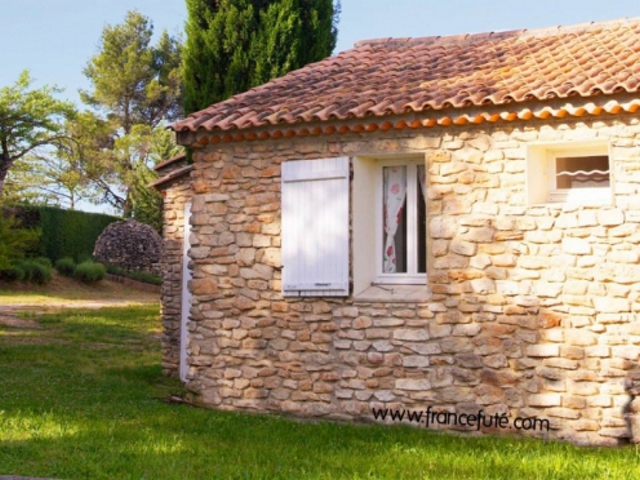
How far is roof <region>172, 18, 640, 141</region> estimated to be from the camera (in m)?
9.08

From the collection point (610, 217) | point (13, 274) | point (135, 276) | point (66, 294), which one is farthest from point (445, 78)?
point (135, 276)

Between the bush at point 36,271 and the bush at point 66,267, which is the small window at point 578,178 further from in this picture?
the bush at point 66,267

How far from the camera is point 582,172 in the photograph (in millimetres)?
9250

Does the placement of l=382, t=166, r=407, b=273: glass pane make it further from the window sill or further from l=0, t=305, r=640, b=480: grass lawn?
l=0, t=305, r=640, b=480: grass lawn

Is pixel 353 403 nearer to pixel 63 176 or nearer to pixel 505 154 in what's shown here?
pixel 505 154

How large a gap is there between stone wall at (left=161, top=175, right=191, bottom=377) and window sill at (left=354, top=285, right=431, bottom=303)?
4354 millimetres

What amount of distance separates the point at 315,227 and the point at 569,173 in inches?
110

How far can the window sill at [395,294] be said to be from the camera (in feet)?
31.4

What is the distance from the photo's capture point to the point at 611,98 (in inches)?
339

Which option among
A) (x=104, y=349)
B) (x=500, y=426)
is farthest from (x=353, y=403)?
(x=104, y=349)

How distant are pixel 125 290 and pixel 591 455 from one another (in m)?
25.3

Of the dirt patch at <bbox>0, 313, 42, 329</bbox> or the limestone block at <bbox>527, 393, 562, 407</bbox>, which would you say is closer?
the limestone block at <bbox>527, 393, 562, 407</bbox>

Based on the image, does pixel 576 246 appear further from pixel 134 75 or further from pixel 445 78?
pixel 134 75

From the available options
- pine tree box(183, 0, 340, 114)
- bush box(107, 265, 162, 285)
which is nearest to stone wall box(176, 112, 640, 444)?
pine tree box(183, 0, 340, 114)
